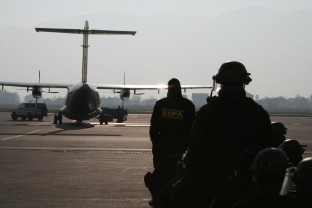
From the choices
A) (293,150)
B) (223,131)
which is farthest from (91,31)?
(223,131)

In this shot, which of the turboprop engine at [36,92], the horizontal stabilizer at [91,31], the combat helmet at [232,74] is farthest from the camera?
the turboprop engine at [36,92]

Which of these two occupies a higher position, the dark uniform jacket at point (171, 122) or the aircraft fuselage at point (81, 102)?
the dark uniform jacket at point (171, 122)

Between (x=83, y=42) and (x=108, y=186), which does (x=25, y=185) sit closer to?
(x=108, y=186)

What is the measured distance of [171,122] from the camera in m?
10.0

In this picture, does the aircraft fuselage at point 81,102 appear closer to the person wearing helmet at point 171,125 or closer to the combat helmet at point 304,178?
the person wearing helmet at point 171,125

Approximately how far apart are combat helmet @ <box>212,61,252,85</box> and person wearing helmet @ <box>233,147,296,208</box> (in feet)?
4.83

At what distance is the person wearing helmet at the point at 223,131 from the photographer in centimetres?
579

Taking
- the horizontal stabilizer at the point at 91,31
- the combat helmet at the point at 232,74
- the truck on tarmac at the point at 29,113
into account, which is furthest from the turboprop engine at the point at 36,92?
the combat helmet at the point at 232,74

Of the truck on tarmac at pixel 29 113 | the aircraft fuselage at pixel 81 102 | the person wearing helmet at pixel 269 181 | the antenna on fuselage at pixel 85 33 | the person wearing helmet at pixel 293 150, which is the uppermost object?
the antenna on fuselage at pixel 85 33

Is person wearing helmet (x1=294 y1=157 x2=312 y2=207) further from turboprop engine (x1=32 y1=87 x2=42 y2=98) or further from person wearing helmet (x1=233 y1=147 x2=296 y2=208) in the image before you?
turboprop engine (x1=32 y1=87 x2=42 y2=98)

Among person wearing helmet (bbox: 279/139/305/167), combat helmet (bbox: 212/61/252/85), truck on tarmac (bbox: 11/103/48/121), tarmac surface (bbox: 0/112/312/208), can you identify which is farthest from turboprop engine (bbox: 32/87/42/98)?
combat helmet (bbox: 212/61/252/85)

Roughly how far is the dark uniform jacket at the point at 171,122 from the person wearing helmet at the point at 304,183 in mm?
5575

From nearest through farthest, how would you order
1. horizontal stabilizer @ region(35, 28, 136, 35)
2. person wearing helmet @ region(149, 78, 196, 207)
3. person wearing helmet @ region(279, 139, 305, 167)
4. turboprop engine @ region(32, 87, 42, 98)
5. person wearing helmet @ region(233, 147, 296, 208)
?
person wearing helmet @ region(233, 147, 296, 208) → person wearing helmet @ region(279, 139, 305, 167) → person wearing helmet @ region(149, 78, 196, 207) → horizontal stabilizer @ region(35, 28, 136, 35) → turboprop engine @ region(32, 87, 42, 98)

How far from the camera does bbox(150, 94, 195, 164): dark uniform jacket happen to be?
32.9 feet
